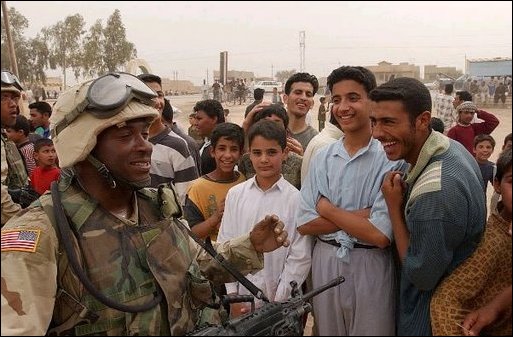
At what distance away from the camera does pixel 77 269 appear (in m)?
1.35

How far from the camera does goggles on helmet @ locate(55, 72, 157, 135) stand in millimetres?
1532

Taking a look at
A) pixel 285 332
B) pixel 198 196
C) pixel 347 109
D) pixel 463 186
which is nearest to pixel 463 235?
pixel 463 186

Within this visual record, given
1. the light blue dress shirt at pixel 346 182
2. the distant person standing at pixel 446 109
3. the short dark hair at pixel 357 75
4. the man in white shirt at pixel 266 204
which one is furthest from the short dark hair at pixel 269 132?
the distant person standing at pixel 446 109

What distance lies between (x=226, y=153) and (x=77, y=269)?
1824 millimetres

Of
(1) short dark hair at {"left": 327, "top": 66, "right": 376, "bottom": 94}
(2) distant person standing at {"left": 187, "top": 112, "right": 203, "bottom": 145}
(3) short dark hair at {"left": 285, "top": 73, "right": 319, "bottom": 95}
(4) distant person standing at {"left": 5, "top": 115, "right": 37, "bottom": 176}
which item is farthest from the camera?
(2) distant person standing at {"left": 187, "top": 112, "right": 203, "bottom": 145}

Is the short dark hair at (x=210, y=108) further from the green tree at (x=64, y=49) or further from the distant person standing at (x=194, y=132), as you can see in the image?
the green tree at (x=64, y=49)

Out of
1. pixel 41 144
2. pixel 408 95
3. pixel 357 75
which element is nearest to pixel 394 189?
pixel 408 95

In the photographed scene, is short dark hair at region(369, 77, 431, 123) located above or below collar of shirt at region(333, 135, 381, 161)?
above

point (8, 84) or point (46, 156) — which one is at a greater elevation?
point (8, 84)

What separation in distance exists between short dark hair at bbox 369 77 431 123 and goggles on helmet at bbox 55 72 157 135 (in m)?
0.96

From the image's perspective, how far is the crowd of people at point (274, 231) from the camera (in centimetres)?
129

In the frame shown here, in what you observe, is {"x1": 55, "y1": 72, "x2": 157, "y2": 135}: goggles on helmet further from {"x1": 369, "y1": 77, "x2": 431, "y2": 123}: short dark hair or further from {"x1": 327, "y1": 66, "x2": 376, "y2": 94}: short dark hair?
{"x1": 327, "y1": 66, "x2": 376, "y2": 94}: short dark hair

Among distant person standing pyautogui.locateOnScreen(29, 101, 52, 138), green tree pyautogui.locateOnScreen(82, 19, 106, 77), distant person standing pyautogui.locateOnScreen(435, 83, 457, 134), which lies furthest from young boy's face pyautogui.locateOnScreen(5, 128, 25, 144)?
green tree pyautogui.locateOnScreen(82, 19, 106, 77)

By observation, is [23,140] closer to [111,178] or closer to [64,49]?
[111,178]
